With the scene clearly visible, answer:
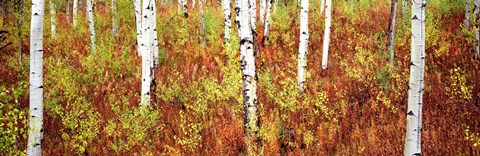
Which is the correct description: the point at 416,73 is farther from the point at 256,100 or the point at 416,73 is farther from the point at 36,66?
the point at 36,66

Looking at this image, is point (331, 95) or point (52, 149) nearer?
point (52, 149)

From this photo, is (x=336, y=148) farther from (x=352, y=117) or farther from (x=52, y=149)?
(x=52, y=149)

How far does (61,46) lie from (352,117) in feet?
42.4

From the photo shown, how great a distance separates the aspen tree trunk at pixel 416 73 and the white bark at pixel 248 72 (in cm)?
216

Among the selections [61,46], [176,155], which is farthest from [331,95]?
[61,46]

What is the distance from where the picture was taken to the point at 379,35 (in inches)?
481

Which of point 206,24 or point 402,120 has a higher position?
point 206,24

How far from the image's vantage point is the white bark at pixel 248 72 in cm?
528

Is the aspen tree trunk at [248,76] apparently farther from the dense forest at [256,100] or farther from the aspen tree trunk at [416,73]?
the aspen tree trunk at [416,73]

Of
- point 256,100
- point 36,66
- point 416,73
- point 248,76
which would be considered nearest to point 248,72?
point 248,76


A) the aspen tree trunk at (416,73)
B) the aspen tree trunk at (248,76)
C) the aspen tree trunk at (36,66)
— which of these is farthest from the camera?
the aspen tree trunk at (248,76)

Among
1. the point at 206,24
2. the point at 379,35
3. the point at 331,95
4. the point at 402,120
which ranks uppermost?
the point at 206,24

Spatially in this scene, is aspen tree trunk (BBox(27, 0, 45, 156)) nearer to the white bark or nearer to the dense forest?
the dense forest

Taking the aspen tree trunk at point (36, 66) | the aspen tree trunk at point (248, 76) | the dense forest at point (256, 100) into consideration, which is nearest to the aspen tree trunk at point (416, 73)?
the dense forest at point (256, 100)
